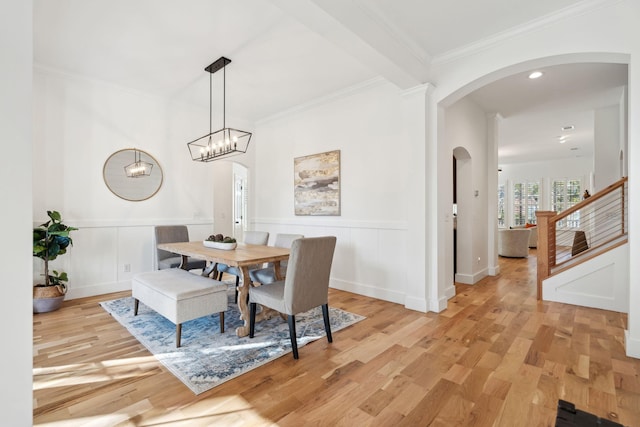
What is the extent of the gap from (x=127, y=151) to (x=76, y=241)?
1387 mm

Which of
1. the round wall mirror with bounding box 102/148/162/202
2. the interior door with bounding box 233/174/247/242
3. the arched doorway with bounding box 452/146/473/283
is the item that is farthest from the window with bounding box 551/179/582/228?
the round wall mirror with bounding box 102/148/162/202

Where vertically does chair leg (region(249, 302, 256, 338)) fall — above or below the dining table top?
below

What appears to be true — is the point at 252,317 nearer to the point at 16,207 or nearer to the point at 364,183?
the point at 16,207

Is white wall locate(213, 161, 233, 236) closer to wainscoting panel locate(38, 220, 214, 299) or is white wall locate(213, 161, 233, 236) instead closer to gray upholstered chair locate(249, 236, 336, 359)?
wainscoting panel locate(38, 220, 214, 299)

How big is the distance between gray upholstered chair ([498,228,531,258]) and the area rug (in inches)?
225

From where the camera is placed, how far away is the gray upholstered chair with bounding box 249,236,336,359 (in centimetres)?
236

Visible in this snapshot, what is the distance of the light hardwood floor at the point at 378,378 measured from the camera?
1.71 meters

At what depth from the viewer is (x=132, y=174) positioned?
443 centimetres

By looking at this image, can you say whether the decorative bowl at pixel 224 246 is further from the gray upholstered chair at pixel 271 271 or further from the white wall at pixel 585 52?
the white wall at pixel 585 52

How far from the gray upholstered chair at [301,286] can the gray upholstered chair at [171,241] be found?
6.00 ft

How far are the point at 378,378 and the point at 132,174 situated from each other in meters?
4.28

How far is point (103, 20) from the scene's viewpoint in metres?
2.75

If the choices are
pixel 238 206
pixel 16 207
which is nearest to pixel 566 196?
pixel 238 206

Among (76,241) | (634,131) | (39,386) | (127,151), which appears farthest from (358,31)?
(76,241)
